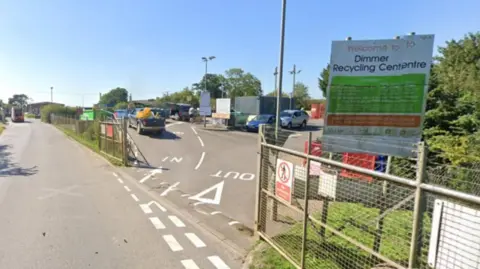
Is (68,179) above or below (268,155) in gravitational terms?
below

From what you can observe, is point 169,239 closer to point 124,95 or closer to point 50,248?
point 50,248

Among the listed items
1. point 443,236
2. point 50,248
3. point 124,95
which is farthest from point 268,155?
point 124,95

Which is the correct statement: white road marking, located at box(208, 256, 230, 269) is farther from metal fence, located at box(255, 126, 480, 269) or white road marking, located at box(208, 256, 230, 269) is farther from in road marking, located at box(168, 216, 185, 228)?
in road marking, located at box(168, 216, 185, 228)

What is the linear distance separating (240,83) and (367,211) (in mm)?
108627

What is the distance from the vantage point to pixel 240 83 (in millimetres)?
112125

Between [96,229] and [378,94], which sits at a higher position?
[378,94]

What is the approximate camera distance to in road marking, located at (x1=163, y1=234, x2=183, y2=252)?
5258 millimetres

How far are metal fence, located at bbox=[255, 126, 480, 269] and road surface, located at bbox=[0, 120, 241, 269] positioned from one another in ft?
3.89

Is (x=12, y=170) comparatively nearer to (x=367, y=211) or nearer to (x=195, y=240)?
(x=195, y=240)

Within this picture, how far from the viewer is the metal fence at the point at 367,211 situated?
8.16 ft

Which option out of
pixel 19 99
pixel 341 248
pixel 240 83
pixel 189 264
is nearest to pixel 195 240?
pixel 189 264

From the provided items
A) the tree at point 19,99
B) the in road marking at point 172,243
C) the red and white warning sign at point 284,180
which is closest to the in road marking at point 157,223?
the in road marking at point 172,243

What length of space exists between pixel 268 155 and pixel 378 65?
2.26 m

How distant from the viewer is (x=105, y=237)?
568 centimetres
